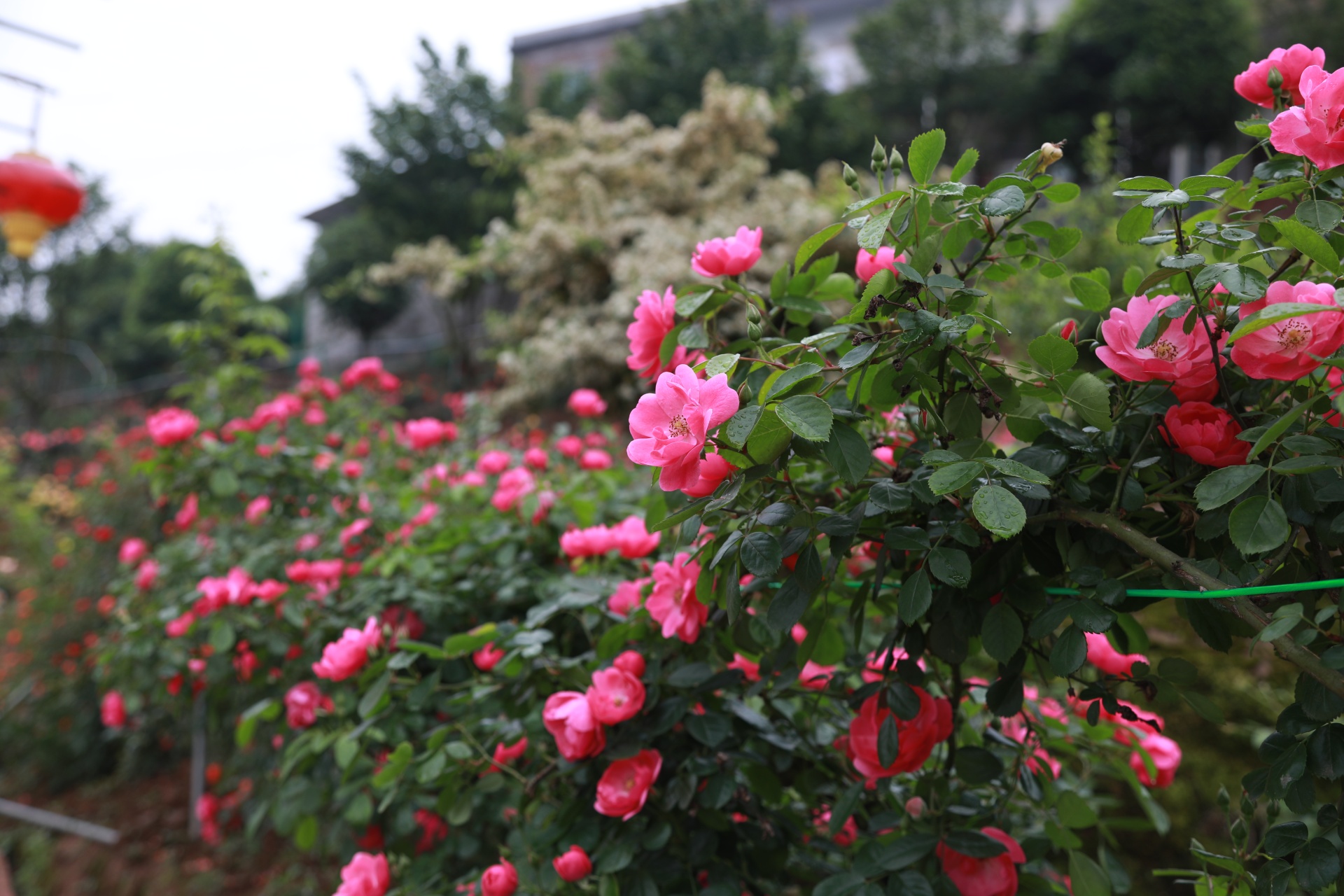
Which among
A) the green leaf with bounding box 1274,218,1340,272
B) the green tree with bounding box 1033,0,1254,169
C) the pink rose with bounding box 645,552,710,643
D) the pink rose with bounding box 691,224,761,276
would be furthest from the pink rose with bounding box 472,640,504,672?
the green tree with bounding box 1033,0,1254,169

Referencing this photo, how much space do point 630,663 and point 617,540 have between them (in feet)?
0.81

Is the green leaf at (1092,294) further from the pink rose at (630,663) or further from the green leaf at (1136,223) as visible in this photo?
the pink rose at (630,663)

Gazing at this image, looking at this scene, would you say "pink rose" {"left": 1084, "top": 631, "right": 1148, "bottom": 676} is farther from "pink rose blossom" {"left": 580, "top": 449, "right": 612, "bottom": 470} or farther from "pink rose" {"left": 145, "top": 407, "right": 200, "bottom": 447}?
"pink rose" {"left": 145, "top": 407, "right": 200, "bottom": 447}

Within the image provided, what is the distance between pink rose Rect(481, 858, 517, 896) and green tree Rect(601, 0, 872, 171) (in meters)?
10.9

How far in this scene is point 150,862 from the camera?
2.73m

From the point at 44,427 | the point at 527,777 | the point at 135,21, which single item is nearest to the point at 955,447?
the point at 527,777

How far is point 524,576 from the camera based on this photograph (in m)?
1.34

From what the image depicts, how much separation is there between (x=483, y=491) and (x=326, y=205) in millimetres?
18604

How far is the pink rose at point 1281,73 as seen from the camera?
646mm

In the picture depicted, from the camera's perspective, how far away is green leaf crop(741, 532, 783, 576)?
56 centimetres

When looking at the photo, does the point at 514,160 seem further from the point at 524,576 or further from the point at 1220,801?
the point at 1220,801

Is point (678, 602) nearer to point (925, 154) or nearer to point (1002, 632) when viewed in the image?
point (1002, 632)

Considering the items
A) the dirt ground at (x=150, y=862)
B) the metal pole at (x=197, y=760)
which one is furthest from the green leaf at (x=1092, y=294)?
the metal pole at (x=197, y=760)

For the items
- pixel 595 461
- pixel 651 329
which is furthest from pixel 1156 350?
pixel 595 461
